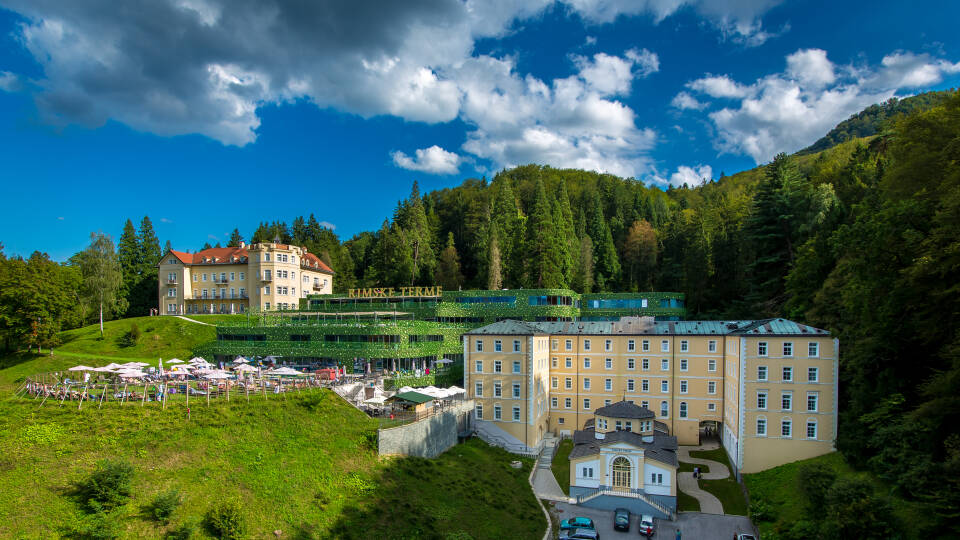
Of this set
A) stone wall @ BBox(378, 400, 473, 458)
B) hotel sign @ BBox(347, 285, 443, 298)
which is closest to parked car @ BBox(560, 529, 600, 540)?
stone wall @ BBox(378, 400, 473, 458)

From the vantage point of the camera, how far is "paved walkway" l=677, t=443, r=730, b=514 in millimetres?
37103

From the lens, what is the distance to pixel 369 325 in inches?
2130

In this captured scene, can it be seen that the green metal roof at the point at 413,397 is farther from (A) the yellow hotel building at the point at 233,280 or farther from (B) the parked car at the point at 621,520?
(A) the yellow hotel building at the point at 233,280

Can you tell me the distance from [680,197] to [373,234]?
79527 mm

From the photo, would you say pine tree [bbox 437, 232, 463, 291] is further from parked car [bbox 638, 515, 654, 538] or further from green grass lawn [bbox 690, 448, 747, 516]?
parked car [bbox 638, 515, 654, 538]

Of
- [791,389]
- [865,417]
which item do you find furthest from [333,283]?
[865,417]

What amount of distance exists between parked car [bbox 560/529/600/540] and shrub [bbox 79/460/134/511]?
79.1ft

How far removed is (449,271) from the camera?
88.6 metres

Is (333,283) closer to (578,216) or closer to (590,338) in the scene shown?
(578,216)

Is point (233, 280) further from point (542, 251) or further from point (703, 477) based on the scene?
point (703, 477)

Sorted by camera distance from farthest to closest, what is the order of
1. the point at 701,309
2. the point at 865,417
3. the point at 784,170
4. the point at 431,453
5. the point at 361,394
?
1. the point at 701,309
2. the point at 784,170
3. the point at 361,394
4. the point at 431,453
5. the point at 865,417

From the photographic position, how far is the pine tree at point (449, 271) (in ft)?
287

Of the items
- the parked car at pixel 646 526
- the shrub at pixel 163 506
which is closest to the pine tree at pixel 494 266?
the parked car at pixel 646 526

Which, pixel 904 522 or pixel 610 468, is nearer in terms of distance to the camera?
pixel 904 522
